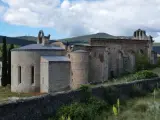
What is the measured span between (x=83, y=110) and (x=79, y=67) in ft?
62.7

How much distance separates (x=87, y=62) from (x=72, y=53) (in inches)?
76.2

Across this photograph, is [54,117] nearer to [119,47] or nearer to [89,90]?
[89,90]

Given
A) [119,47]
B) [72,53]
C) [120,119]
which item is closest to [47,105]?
[120,119]

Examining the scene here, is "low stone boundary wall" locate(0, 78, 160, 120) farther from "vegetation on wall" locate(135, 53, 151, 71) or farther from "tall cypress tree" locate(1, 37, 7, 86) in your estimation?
"vegetation on wall" locate(135, 53, 151, 71)

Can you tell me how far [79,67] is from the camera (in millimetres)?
35938

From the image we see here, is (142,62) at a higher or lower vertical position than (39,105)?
higher

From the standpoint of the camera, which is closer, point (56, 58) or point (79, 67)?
point (56, 58)

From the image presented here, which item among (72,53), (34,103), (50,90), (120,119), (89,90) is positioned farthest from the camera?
(72,53)

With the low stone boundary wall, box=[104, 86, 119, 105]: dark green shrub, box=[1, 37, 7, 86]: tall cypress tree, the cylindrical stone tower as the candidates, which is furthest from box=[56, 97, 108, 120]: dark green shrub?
box=[1, 37, 7, 86]: tall cypress tree

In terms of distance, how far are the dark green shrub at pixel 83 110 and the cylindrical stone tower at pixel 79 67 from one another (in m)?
16.3

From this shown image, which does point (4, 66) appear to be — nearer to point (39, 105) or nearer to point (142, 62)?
point (142, 62)

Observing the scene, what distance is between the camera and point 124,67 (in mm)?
46625

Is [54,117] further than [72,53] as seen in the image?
No

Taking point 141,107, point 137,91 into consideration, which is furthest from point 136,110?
point 137,91
